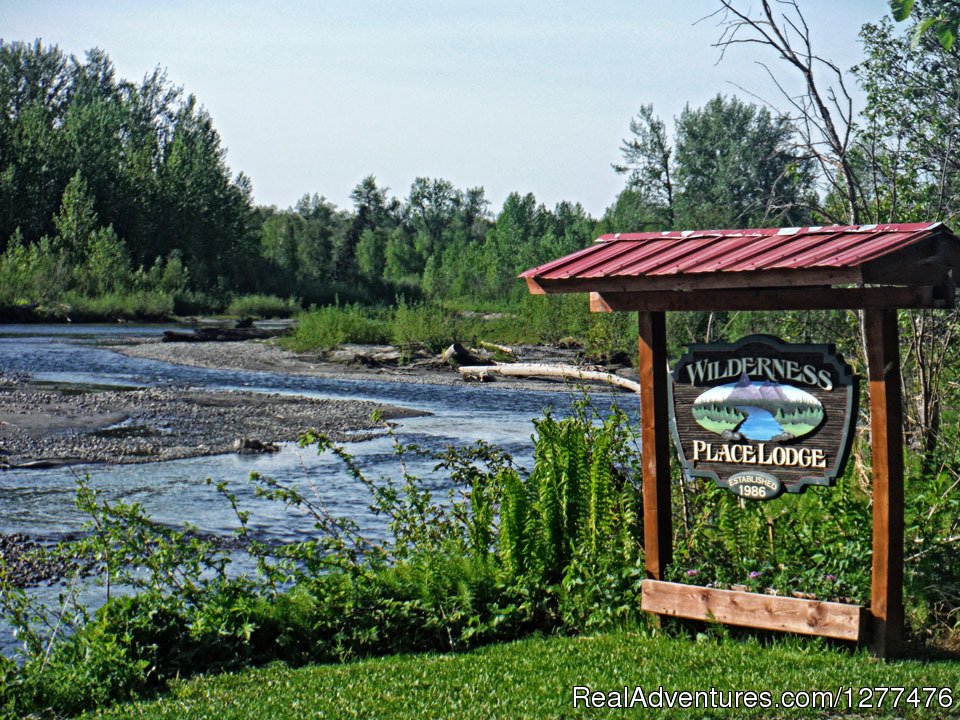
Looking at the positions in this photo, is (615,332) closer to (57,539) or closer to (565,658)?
(57,539)

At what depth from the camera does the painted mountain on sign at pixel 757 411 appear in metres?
6.25

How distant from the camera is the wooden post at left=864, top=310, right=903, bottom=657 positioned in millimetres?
5934

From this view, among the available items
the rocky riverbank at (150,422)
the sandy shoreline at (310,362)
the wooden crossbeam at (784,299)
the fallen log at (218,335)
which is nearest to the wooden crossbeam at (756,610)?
the wooden crossbeam at (784,299)

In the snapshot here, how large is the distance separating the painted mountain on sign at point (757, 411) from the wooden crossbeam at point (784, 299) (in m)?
0.49

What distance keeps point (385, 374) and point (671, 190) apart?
3371 cm

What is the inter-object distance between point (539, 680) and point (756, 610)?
4.68ft

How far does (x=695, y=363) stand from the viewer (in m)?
6.71

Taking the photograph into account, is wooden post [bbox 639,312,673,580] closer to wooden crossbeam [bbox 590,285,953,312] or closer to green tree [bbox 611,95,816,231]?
wooden crossbeam [bbox 590,285,953,312]

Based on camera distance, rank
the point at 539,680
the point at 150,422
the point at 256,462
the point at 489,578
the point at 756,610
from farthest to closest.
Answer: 1. the point at 150,422
2. the point at 256,462
3. the point at 489,578
4. the point at 756,610
5. the point at 539,680

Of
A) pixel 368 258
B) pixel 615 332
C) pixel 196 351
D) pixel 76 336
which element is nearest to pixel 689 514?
pixel 615 332

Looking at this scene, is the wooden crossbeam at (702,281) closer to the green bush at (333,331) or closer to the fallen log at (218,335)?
the green bush at (333,331)

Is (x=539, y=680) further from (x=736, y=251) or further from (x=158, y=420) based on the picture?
(x=158, y=420)

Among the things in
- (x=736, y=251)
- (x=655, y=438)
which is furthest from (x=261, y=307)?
(x=736, y=251)

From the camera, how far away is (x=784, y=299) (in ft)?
20.4
